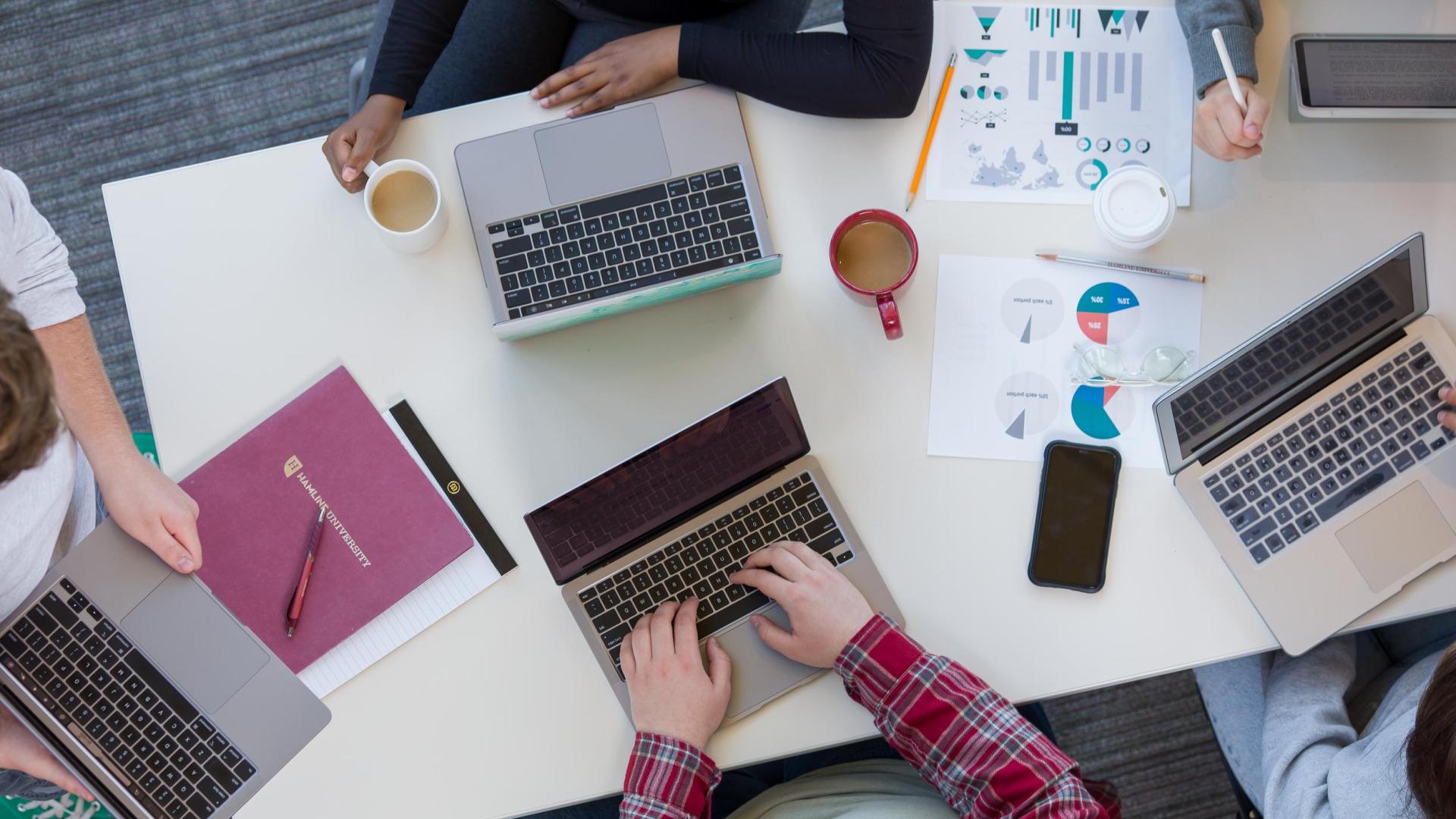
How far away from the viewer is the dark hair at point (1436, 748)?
0.80 meters

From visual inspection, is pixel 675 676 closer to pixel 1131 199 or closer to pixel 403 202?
pixel 403 202

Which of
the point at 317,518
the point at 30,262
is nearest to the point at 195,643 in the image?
the point at 317,518

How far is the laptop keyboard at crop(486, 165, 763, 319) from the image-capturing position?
1.01m

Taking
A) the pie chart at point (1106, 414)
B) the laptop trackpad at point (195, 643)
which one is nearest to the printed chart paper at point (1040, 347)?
the pie chart at point (1106, 414)

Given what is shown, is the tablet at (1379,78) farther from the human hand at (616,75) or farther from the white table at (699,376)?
the human hand at (616,75)

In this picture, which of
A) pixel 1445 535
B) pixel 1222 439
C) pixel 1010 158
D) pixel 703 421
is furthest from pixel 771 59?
pixel 1445 535

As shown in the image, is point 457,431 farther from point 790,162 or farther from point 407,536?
point 790,162

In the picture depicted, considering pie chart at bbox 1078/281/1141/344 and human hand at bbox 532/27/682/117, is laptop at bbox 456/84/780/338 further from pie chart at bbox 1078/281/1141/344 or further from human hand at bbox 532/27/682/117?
pie chart at bbox 1078/281/1141/344

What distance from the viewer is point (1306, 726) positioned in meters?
1.06

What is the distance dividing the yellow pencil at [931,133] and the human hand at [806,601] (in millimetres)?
430

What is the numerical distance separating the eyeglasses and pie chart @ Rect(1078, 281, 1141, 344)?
17 millimetres

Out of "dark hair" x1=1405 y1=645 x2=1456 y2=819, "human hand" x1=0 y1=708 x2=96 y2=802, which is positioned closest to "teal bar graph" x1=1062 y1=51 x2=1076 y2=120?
"dark hair" x1=1405 y1=645 x2=1456 y2=819

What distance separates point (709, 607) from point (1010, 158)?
62 cm

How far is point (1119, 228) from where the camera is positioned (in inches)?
39.7
